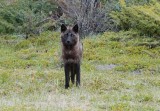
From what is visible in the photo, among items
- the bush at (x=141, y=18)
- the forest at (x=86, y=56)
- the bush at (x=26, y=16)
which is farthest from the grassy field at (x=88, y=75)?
the bush at (x=26, y=16)

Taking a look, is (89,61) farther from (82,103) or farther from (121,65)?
(82,103)

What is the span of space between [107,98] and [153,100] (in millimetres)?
933

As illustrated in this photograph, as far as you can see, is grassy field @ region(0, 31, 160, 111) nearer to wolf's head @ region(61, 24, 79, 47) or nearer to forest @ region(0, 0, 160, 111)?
forest @ region(0, 0, 160, 111)

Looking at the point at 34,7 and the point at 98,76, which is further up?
the point at 34,7

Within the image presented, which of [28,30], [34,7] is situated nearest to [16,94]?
[28,30]

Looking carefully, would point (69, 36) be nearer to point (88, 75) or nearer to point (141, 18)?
point (88, 75)

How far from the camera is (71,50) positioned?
1118 cm

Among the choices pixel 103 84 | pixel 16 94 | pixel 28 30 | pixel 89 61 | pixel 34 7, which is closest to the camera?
pixel 16 94

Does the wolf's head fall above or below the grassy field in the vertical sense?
above

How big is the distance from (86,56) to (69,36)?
5502 mm

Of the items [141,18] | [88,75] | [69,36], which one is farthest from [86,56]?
[69,36]

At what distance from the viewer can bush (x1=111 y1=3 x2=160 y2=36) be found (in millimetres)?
16031

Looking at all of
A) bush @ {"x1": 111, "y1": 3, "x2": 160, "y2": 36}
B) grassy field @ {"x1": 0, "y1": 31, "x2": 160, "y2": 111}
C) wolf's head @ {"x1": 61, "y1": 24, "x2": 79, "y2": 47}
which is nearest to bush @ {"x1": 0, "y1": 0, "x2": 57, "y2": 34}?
grassy field @ {"x1": 0, "y1": 31, "x2": 160, "y2": 111}

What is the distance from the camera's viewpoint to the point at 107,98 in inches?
377
